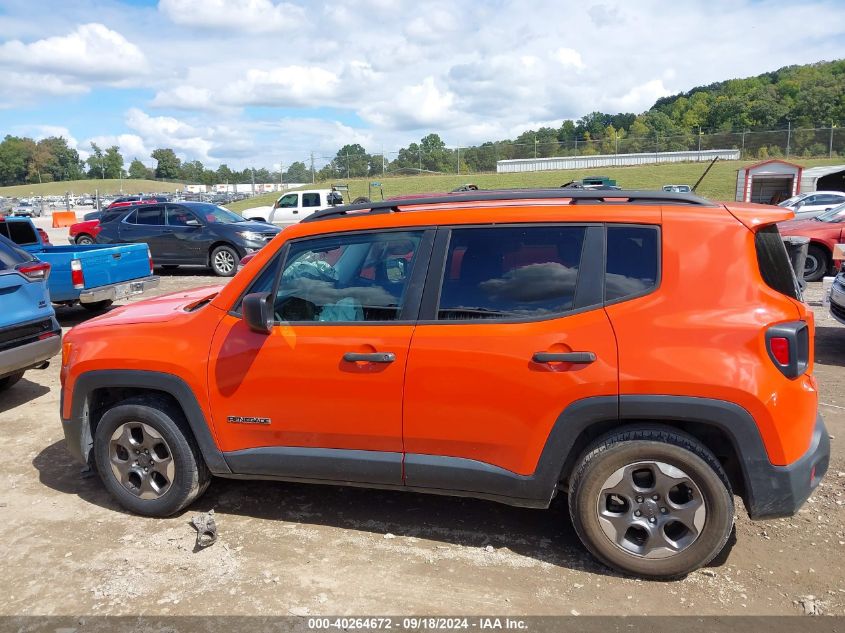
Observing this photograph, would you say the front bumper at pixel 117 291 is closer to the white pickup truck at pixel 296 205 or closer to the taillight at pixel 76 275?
the taillight at pixel 76 275

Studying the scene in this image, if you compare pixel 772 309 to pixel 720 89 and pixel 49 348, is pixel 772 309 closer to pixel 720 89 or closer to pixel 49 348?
pixel 49 348

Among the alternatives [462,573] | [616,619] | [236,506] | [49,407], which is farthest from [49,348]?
[616,619]

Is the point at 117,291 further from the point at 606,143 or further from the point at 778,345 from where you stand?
the point at 606,143

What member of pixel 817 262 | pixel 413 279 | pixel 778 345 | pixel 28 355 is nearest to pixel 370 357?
pixel 413 279

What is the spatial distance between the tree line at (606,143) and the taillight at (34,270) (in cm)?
4339

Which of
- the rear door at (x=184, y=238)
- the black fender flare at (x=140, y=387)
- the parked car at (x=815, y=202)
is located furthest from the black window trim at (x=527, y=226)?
the parked car at (x=815, y=202)

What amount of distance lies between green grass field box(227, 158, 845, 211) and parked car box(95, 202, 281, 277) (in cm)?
2839

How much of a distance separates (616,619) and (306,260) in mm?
2355

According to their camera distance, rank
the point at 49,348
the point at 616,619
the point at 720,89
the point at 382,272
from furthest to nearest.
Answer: the point at 720,89
the point at 49,348
the point at 382,272
the point at 616,619

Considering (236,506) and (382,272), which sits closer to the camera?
(382,272)

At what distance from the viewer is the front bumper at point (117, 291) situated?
9000 mm

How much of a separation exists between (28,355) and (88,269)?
381 cm

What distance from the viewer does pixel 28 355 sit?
5512 millimetres

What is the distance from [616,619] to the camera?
2807 mm
